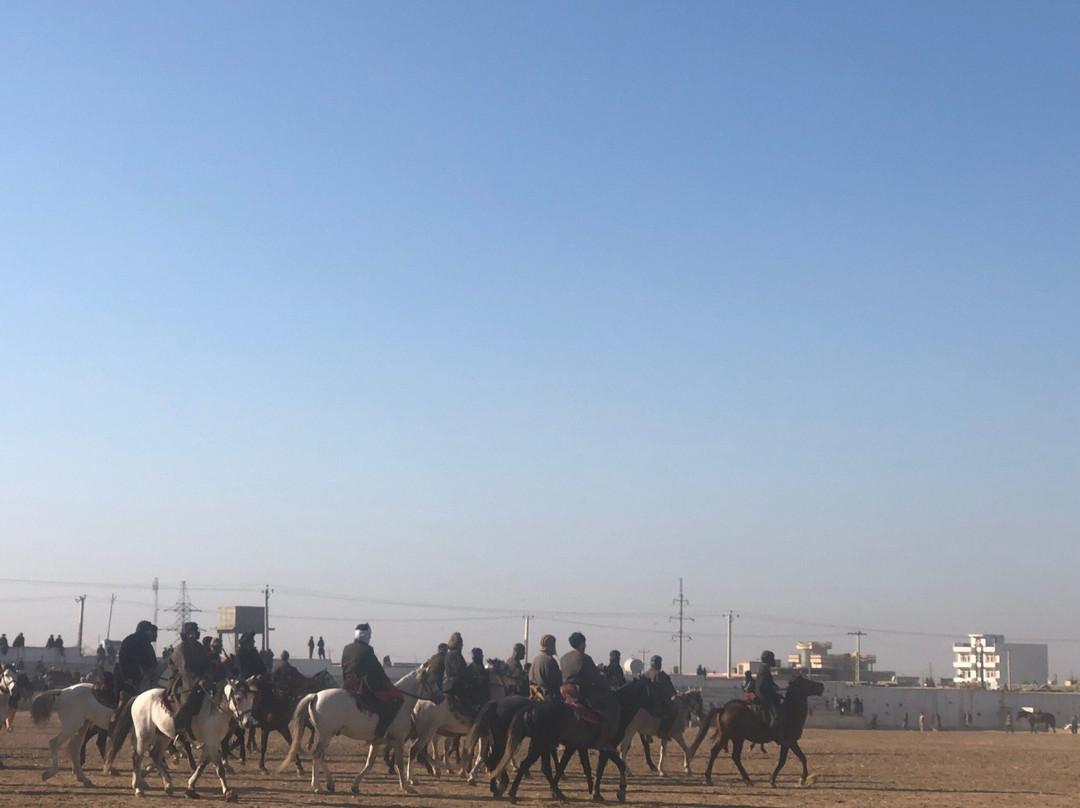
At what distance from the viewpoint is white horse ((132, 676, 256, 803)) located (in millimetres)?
17984

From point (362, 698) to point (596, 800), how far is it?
393cm

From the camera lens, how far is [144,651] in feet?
67.5

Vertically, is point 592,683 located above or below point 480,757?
above

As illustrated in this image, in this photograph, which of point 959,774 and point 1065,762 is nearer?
point 959,774

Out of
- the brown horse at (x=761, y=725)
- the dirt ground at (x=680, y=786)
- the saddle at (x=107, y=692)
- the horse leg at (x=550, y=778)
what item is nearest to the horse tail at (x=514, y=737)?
the horse leg at (x=550, y=778)

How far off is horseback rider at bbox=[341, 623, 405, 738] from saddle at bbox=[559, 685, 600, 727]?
2.97m

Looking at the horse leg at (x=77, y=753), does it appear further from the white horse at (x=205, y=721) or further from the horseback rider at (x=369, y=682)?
the horseback rider at (x=369, y=682)

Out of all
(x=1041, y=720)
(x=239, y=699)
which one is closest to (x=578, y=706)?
(x=239, y=699)

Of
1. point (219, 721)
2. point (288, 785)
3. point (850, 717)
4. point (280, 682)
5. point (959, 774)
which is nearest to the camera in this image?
point (219, 721)

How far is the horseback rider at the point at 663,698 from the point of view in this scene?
24297 mm

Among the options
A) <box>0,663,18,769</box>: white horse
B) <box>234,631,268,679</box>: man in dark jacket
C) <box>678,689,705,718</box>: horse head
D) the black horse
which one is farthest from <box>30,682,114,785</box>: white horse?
<box>678,689,705,718</box>: horse head

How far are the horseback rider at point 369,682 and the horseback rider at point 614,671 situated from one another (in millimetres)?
4579

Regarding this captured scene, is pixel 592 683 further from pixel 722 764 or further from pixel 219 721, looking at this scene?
pixel 722 764

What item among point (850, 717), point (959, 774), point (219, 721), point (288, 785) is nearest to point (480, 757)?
point (288, 785)
